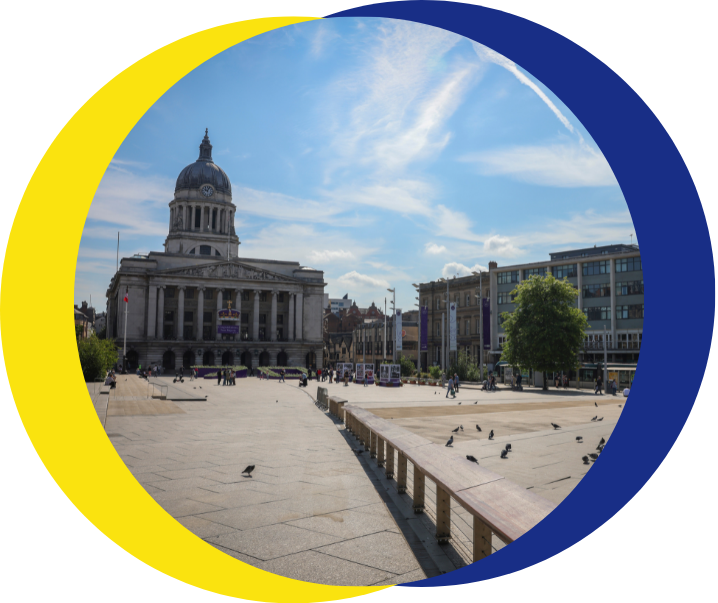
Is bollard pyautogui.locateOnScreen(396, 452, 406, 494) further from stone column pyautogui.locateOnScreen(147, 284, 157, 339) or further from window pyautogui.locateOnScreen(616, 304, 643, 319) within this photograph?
stone column pyautogui.locateOnScreen(147, 284, 157, 339)

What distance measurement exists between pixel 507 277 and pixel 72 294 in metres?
66.8

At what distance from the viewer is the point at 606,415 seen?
22.4 metres

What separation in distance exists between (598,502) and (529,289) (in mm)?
42090

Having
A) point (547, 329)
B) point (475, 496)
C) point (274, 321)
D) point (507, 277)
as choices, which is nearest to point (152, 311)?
point (274, 321)

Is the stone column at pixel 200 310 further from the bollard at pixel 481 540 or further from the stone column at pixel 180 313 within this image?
the bollard at pixel 481 540

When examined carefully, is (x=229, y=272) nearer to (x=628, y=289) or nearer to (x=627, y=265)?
(x=628, y=289)

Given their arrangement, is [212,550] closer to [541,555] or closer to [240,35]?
[541,555]

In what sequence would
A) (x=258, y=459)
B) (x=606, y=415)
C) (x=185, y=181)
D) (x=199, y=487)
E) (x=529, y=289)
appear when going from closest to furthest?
(x=199, y=487) → (x=258, y=459) → (x=606, y=415) → (x=529, y=289) → (x=185, y=181)

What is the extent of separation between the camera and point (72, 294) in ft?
21.9

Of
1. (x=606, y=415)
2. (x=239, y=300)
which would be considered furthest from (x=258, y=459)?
(x=239, y=300)

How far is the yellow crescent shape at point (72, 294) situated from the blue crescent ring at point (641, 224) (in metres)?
3.08

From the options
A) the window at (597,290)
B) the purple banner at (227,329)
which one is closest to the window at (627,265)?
the window at (597,290)

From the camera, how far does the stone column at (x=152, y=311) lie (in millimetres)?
86312

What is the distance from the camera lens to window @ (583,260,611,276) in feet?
168
